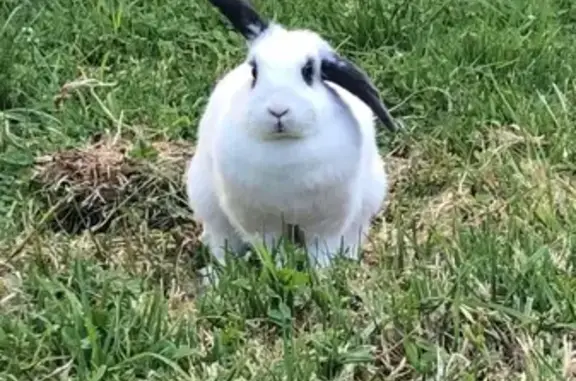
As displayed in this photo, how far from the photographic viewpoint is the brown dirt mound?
4520mm

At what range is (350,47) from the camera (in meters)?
5.45

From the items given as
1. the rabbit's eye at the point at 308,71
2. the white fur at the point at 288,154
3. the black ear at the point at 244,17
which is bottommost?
the white fur at the point at 288,154

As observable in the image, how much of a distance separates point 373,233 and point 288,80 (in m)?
0.77

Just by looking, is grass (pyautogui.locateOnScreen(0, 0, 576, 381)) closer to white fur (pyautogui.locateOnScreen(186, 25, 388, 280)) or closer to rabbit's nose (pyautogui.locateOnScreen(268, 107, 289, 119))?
white fur (pyautogui.locateOnScreen(186, 25, 388, 280))

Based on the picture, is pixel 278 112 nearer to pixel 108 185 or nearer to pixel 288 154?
pixel 288 154

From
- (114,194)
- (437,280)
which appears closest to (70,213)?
(114,194)

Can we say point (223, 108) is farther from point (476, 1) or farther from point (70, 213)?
point (476, 1)

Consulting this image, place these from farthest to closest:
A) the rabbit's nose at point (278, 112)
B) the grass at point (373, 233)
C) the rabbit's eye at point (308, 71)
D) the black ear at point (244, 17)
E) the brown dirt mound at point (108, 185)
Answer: the brown dirt mound at point (108, 185) → the black ear at point (244, 17) → the rabbit's eye at point (308, 71) → the rabbit's nose at point (278, 112) → the grass at point (373, 233)

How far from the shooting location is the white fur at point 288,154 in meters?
3.69

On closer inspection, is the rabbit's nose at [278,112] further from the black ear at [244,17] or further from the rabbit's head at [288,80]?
the black ear at [244,17]

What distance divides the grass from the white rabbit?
0.13 metres

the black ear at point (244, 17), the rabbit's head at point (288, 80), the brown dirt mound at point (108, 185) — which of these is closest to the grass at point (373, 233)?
the brown dirt mound at point (108, 185)

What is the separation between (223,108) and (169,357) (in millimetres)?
748

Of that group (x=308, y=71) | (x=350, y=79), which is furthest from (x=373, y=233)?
(x=308, y=71)
